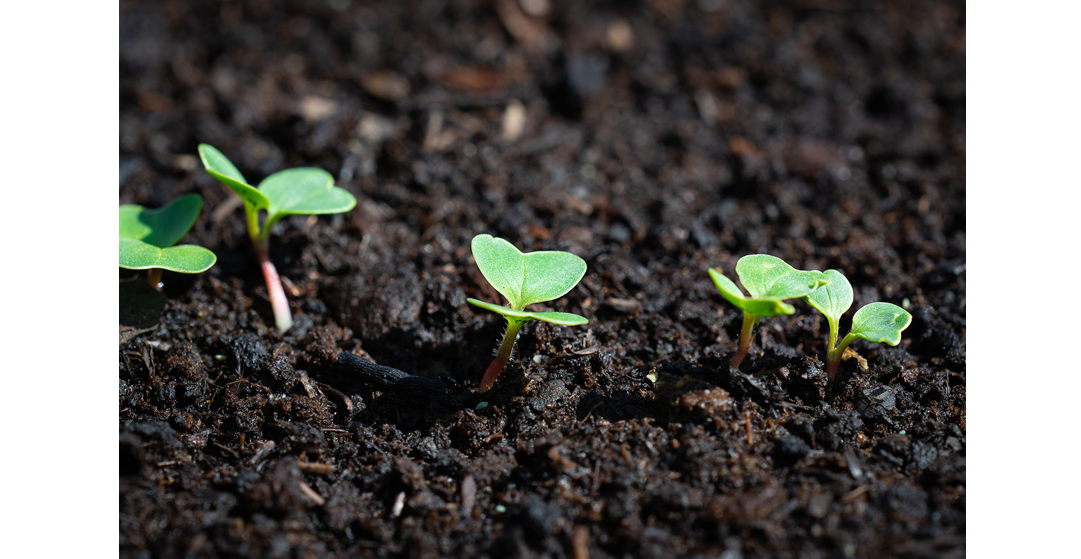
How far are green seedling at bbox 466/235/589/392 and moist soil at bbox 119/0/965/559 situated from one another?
0.74 feet

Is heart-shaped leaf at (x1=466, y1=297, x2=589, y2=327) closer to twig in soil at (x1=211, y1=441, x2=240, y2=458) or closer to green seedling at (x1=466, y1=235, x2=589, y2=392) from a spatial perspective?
green seedling at (x1=466, y1=235, x2=589, y2=392)

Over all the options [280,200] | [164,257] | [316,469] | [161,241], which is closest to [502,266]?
[316,469]

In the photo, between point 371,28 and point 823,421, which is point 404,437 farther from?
point 371,28

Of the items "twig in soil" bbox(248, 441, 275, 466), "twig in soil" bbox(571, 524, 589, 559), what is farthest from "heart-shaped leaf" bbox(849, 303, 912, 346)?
"twig in soil" bbox(248, 441, 275, 466)

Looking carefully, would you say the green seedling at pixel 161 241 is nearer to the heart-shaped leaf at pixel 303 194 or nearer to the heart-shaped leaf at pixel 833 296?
the heart-shaped leaf at pixel 303 194

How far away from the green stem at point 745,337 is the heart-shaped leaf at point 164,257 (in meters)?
1.23

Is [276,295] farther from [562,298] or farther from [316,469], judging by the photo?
[562,298]

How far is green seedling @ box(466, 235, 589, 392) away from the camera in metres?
1.64

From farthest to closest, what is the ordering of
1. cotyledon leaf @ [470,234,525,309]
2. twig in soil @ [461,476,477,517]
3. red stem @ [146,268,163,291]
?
red stem @ [146,268,163,291], cotyledon leaf @ [470,234,525,309], twig in soil @ [461,476,477,517]

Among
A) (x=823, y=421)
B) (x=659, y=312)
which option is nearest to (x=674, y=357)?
(x=659, y=312)

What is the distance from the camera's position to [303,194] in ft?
6.55

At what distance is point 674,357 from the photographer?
1.90 m

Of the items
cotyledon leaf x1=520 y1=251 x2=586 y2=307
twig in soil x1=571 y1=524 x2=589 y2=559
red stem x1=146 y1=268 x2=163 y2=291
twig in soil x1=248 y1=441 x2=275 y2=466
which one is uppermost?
cotyledon leaf x1=520 y1=251 x2=586 y2=307

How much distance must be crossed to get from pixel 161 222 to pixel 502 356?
1.02m
